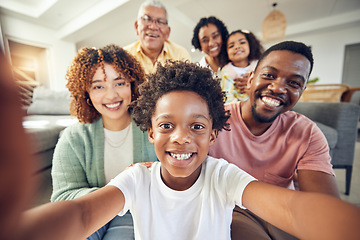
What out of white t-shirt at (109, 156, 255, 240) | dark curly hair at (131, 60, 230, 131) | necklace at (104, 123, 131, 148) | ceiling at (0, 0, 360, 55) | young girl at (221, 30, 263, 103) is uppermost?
ceiling at (0, 0, 360, 55)

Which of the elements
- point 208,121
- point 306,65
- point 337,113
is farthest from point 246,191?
point 337,113

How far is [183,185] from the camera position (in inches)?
29.0

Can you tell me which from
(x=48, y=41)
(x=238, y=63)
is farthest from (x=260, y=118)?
(x=48, y=41)

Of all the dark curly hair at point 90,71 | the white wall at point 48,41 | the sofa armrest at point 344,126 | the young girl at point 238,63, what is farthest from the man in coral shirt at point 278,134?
the white wall at point 48,41

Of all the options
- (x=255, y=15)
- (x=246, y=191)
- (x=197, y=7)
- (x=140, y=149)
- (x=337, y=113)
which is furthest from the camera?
(x=255, y=15)

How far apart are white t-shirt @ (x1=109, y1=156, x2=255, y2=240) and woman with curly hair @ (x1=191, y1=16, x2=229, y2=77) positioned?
1452 mm

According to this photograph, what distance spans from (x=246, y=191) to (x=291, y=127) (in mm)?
555

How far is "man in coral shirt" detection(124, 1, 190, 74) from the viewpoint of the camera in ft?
5.61

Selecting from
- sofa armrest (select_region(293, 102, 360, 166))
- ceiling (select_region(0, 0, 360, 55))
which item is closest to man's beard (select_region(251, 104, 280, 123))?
sofa armrest (select_region(293, 102, 360, 166))

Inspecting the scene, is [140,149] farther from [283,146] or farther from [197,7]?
[197,7]

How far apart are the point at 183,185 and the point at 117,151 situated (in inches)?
19.4

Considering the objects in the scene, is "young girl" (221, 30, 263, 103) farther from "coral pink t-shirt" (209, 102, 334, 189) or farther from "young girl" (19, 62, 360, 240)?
"young girl" (19, 62, 360, 240)

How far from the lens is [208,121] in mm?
699

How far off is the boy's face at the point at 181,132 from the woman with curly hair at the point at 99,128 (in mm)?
375
